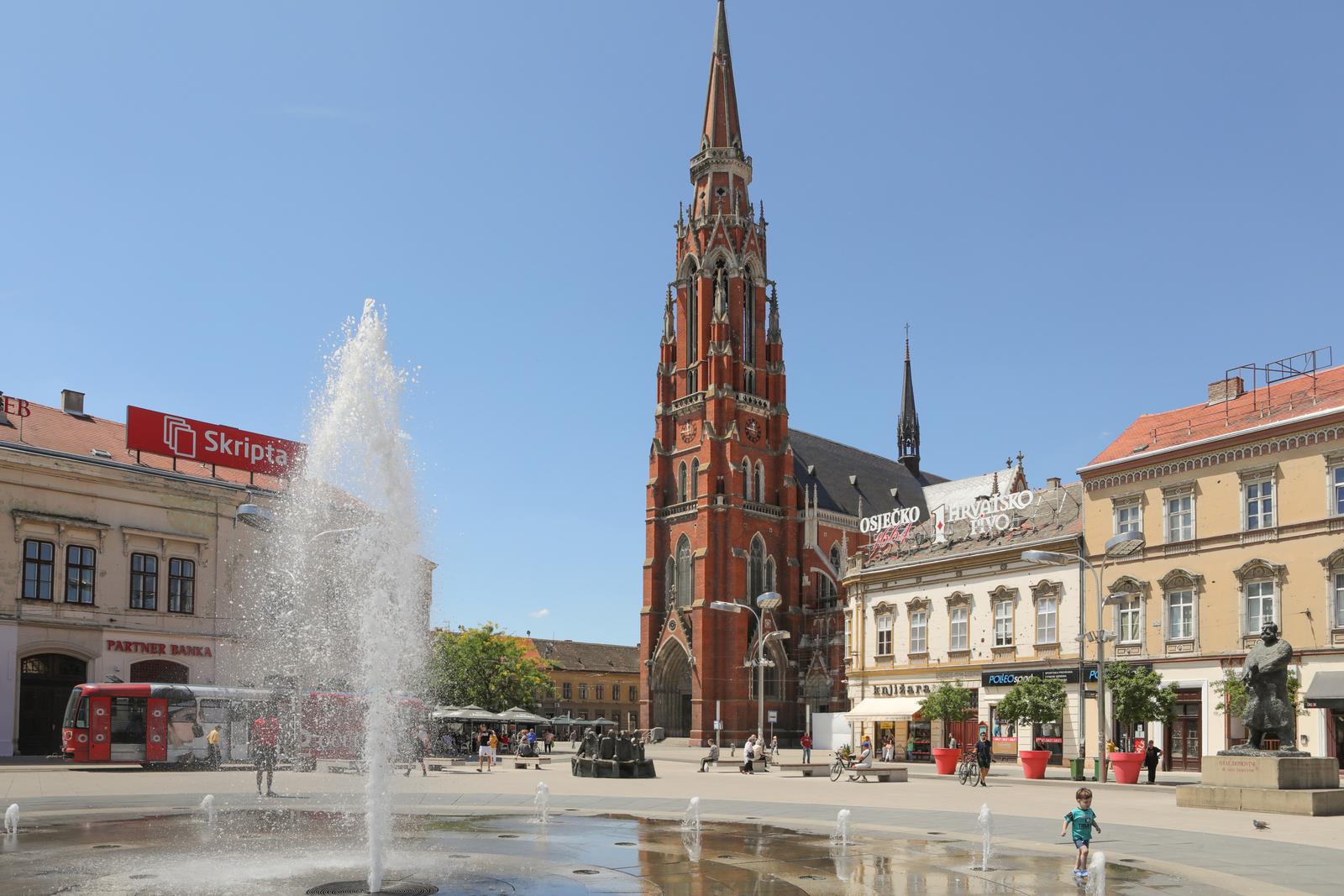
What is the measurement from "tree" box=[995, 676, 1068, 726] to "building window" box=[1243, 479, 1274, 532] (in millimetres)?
9046

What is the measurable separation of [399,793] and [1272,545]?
1223 inches

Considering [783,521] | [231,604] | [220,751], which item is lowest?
[220,751]

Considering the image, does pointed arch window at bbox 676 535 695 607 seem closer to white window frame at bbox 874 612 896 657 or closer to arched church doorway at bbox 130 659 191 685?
white window frame at bbox 874 612 896 657

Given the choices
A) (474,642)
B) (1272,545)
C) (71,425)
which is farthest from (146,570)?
(1272,545)

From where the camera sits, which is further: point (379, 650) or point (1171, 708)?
point (1171, 708)

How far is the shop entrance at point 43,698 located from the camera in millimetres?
47500

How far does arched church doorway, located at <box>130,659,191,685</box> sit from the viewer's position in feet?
169

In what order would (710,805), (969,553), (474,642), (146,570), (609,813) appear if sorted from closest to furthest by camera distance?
(609,813), (710,805), (146,570), (969,553), (474,642)

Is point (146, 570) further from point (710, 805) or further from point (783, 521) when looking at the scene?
point (783, 521)

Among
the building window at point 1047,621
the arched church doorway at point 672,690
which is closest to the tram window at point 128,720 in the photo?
the building window at point 1047,621

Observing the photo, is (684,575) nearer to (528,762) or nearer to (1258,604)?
(528,762)

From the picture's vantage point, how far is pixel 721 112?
95.1m

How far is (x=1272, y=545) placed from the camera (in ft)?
141

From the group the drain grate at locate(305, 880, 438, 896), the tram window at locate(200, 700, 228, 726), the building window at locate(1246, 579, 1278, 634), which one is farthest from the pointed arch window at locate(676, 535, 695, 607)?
the drain grate at locate(305, 880, 438, 896)
